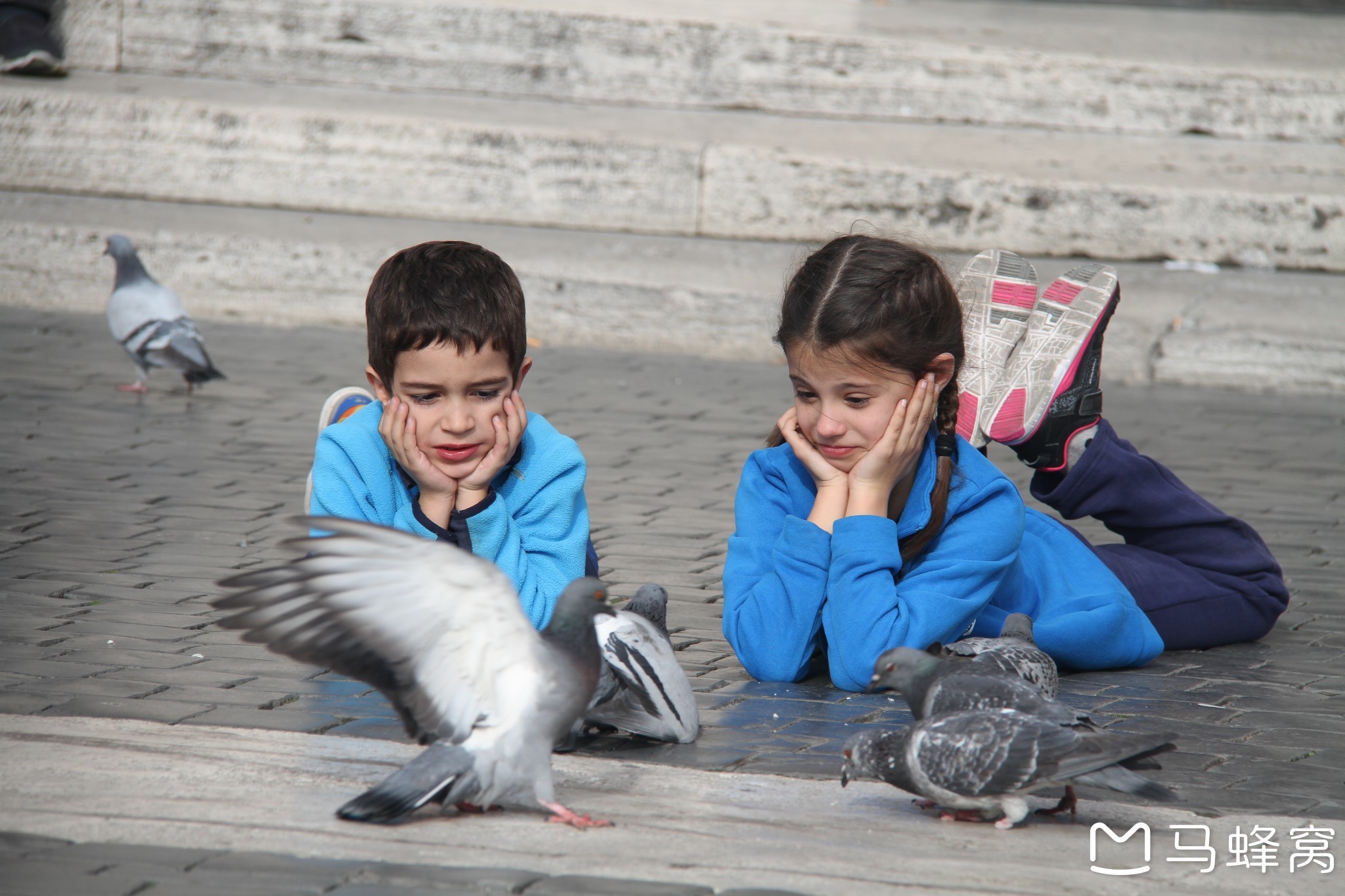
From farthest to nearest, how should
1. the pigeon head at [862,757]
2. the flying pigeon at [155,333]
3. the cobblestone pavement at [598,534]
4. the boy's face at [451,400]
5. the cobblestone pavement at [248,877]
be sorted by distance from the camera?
the flying pigeon at [155,333] < the boy's face at [451,400] < the cobblestone pavement at [598,534] < the pigeon head at [862,757] < the cobblestone pavement at [248,877]

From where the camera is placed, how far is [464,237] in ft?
31.6

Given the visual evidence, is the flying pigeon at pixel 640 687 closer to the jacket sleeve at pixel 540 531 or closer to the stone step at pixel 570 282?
the jacket sleeve at pixel 540 531

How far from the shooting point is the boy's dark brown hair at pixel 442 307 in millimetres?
3508

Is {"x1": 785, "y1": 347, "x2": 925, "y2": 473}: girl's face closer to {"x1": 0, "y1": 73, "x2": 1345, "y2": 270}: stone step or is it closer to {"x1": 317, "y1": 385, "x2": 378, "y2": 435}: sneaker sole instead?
{"x1": 317, "y1": 385, "x2": 378, "y2": 435}: sneaker sole

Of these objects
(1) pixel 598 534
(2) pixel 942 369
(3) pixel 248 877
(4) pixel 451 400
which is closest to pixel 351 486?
(4) pixel 451 400

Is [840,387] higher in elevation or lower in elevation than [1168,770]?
higher

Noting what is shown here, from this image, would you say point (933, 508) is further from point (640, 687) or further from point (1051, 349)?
point (640, 687)

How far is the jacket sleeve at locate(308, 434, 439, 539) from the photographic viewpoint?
352 centimetres

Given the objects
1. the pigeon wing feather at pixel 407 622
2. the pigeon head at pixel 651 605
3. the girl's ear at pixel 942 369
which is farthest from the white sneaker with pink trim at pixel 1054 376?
the pigeon wing feather at pixel 407 622

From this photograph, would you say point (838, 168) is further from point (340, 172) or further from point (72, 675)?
point (72, 675)

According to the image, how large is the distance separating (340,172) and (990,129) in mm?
4720

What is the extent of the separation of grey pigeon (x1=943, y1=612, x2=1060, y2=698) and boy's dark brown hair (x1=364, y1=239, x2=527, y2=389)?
51.6 inches

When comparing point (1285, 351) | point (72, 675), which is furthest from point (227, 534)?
point (1285, 351)

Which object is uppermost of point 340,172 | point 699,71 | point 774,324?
point 699,71
